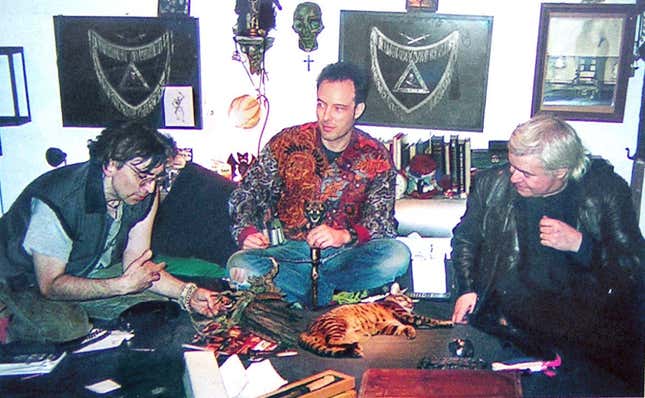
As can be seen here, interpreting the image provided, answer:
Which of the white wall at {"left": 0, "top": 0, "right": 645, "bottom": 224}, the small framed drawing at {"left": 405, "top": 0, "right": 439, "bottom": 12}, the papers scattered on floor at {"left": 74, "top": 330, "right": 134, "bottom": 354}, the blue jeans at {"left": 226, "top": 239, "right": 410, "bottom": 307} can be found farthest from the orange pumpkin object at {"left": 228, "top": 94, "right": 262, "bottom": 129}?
the papers scattered on floor at {"left": 74, "top": 330, "right": 134, "bottom": 354}

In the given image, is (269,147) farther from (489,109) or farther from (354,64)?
(489,109)

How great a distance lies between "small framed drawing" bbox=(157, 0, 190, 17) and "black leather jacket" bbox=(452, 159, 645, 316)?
3.73 feet

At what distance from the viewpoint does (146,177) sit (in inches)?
92.4

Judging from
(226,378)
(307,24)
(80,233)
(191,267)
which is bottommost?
(226,378)

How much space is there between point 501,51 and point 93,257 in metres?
1.54

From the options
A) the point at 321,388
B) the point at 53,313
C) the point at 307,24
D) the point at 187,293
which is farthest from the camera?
the point at 187,293

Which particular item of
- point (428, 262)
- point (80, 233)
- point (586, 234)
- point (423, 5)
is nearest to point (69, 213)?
point (80, 233)

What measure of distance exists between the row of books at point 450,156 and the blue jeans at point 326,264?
0.90 feet

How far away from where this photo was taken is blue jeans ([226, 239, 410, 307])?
2445mm

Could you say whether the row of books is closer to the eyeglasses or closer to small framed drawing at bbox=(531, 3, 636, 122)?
small framed drawing at bbox=(531, 3, 636, 122)

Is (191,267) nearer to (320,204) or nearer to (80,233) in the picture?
(80,233)

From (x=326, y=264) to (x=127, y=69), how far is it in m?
0.96

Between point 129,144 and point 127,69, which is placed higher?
point 127,69

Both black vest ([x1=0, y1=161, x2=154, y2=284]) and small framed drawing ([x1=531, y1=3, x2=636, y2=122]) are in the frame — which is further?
black vest ([x1=0, y1=161, x2=154, y2=284])
